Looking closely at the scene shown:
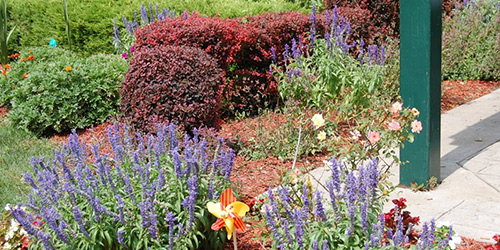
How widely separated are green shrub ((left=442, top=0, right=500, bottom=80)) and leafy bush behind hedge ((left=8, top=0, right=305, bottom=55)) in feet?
8.68

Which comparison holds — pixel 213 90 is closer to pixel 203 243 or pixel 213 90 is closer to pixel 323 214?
pixel 203 243

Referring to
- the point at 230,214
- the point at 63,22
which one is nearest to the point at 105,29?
the point at 63,22

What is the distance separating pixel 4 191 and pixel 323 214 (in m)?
3.10

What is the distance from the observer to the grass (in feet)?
15.5

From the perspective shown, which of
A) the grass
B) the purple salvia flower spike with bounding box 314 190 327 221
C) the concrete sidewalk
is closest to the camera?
the purple salvia flower spike with bounding box 314 190 327 221

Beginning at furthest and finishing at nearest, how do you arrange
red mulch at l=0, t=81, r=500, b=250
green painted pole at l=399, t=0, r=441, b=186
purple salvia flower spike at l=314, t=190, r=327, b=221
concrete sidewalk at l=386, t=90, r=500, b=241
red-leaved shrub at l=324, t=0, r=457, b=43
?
red-leaved shrub at l=324, t=0, r=457, b=43 → green painted pole at l=399, t=0, r=441, b=186 → concrete sidewalk at l=386, t=90, r=500, b=241 → red mulch at l=0, t=81, r=500, b=250 → purple salvia flower spike at l=314, t=190, r=327, b=221

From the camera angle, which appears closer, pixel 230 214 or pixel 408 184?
pixel 230 214

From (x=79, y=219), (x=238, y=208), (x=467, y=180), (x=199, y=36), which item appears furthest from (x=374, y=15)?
(x=79, y=219)

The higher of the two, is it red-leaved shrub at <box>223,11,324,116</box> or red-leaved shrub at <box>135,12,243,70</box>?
red-leaved shrub at <box>135,12,243,70</box>

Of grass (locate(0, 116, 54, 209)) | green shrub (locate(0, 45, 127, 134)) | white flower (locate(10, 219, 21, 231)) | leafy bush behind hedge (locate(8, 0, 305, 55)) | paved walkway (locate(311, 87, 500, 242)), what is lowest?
paved walkway (locate(311, 87, 500, 242))

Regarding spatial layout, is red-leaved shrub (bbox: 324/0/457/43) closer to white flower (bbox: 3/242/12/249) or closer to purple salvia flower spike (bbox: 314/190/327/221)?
purple salvia flower spike (bbox: 314/190/327/221)

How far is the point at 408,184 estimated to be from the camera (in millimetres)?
4609

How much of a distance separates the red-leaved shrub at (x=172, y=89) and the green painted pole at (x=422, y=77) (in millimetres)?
1784

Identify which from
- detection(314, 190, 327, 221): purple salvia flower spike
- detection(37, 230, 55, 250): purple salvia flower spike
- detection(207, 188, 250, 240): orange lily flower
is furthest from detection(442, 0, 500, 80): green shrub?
detection(37, 230, 55, 250): purple salvia flower spike
